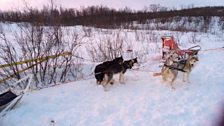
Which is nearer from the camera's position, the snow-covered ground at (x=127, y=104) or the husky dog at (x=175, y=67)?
→ the snow-covered ground at (x=127, y=104)

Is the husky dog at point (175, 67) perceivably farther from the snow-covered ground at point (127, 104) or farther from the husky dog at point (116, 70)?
the husky dog at point (116, 70)

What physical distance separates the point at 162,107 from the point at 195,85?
1155 mm

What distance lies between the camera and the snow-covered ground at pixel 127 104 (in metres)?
3.43

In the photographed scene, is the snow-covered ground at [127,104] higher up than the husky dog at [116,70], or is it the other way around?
the husky dog at [116,70]

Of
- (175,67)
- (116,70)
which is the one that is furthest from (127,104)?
(175,67)

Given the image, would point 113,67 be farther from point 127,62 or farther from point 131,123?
point 131,123

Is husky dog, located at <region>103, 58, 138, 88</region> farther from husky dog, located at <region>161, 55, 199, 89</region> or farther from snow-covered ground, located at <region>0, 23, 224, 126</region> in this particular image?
husky dog, located at <region>161, 55, 199, 89</region>

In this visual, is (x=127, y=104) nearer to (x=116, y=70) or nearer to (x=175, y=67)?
(x=116, y=70)

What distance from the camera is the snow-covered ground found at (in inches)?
135

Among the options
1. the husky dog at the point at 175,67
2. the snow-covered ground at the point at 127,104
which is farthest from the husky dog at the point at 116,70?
the husky dog at the point at 175,67

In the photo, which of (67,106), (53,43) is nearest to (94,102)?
(67,106)

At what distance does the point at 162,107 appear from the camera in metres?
3.78

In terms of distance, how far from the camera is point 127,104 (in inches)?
154

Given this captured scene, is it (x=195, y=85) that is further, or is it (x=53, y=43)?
(x=53, y=43)
